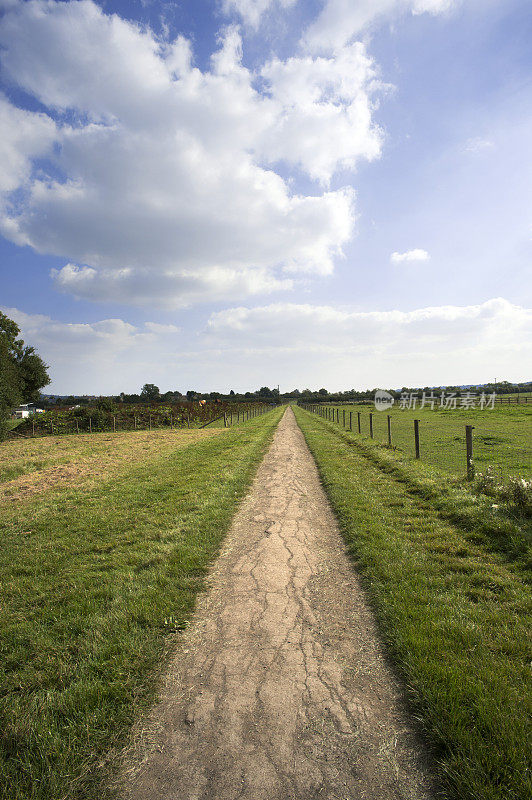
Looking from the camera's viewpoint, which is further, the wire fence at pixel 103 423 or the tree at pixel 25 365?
the tree at pixel 25 365

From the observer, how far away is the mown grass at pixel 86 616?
220 cm

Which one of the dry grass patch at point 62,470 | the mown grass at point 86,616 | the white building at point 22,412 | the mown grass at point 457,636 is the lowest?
the dry grass patch at point 62,470

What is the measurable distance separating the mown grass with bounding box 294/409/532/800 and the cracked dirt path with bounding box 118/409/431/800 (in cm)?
19

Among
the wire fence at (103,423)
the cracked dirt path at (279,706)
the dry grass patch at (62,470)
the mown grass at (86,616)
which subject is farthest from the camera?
the wire fence at (103,423)

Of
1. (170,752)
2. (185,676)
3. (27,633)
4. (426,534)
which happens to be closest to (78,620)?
(27,633)

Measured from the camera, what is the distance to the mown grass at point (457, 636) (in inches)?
78.3

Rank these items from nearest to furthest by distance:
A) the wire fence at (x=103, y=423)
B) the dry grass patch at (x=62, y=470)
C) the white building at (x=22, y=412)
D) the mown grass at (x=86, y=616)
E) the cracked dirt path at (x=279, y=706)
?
the cracked dirt path at (x=279, y=706) < the mown grass at (x=86, y=616) < the dry grass patch at (x=62, y=470) < the wire fence at (x=103, y=423) < the white building at (x=22, y=412)

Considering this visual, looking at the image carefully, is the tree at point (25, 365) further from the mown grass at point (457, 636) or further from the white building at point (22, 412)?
the mown grass at point (457, 636)

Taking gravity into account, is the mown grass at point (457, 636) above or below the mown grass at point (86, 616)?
above

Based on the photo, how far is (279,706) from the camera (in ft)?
8.18

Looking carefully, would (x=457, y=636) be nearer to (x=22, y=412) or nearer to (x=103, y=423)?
(x=103, y=423)

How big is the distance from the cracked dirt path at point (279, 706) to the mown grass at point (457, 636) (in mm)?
191

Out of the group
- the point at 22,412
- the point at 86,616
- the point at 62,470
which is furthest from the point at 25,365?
the point at 86,616

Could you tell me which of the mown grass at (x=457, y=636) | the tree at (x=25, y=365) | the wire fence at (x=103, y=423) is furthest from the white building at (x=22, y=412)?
the mown grass at (x=457, y=636)
